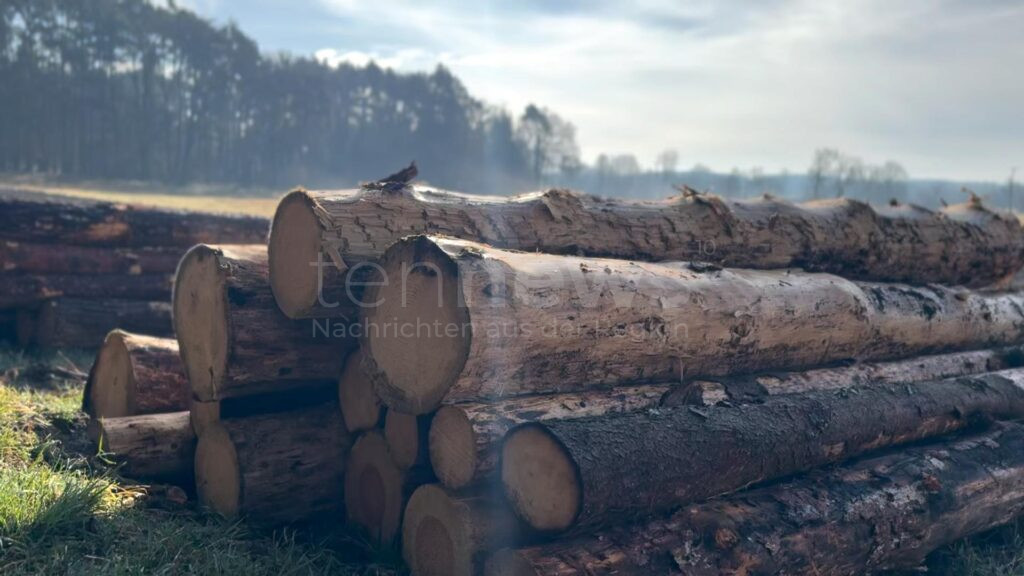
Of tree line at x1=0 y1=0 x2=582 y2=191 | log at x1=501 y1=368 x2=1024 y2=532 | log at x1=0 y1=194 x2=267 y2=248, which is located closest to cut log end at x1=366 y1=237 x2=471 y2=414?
log at x1=501 y1=368 x2=1024 y2=532

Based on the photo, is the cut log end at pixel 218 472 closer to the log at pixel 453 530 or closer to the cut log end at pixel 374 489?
the cut log end at pixel 374 489

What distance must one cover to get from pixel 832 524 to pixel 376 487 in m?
2.25

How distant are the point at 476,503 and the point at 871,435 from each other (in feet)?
7.61

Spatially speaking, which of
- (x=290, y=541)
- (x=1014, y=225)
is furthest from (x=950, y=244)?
(x=290, y=541)

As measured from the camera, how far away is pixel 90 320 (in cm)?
802

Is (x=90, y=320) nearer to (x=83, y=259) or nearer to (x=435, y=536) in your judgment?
(x=83, y=259)

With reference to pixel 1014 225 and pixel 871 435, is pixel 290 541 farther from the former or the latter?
pixel 1014 225

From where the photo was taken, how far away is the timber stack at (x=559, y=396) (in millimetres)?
3195

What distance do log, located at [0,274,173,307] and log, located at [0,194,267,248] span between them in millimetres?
435

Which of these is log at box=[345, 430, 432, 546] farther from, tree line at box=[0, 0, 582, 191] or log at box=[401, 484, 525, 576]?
tree line at box=[0, 0, 582, 191]

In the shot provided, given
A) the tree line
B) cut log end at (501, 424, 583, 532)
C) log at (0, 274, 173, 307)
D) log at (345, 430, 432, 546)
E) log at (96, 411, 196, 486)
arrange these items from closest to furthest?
cut log end at (501, 424, 583, 532) → log at (345, 430, 432, 546) → log at (96, 411, 196, 486) → log at (0, 274, 173, 307) → the tree line

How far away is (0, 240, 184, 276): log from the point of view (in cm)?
787

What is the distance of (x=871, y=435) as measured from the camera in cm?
420

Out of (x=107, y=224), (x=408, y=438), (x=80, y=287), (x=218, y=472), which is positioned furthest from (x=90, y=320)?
(x=408, y=438)
